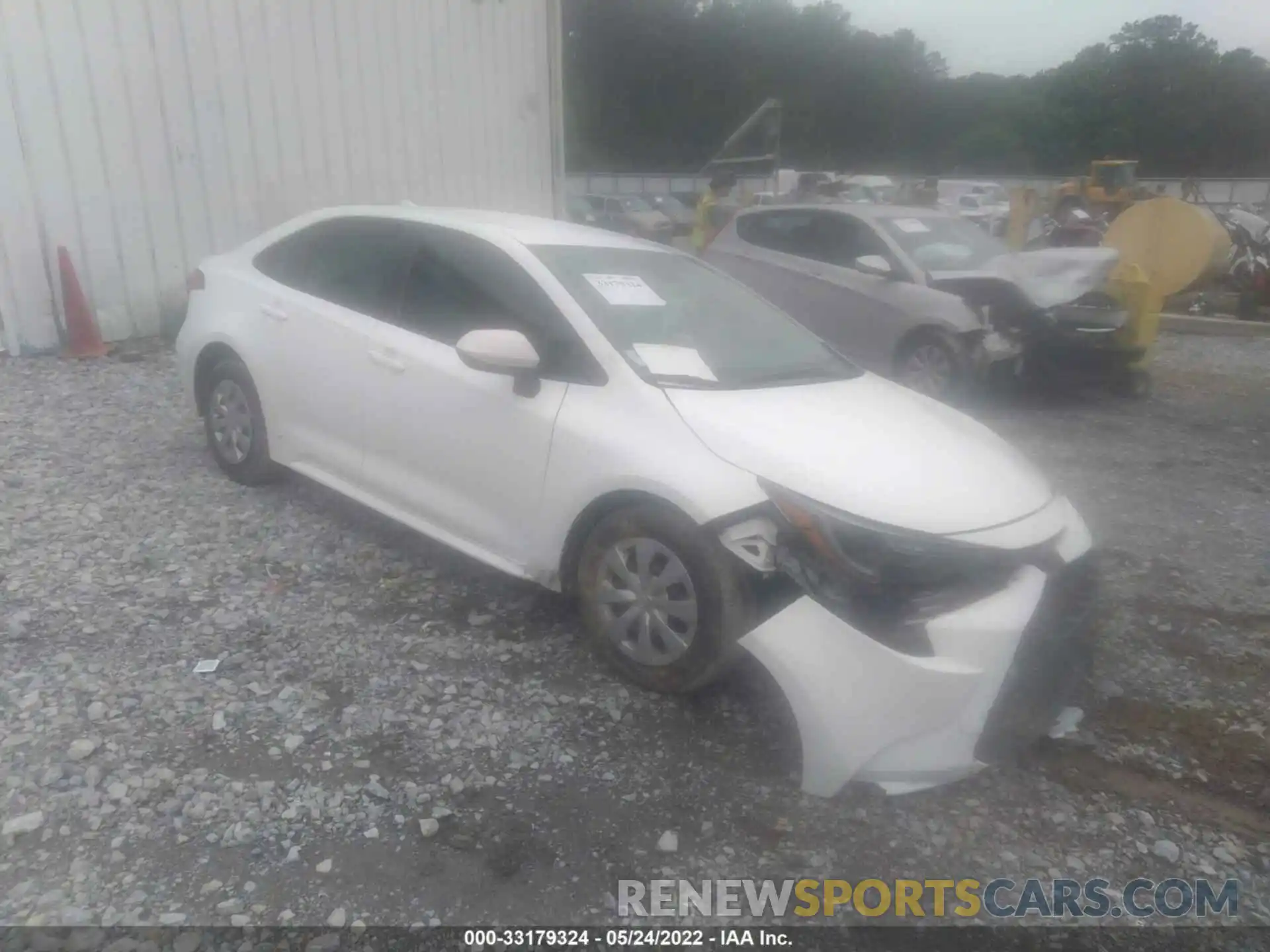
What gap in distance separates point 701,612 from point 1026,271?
573 centimetres

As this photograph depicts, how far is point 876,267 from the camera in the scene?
7.25 meters

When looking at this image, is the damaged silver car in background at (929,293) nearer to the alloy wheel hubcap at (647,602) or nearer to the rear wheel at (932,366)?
the rear wheel at (932,366)

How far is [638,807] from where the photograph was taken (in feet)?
9.18

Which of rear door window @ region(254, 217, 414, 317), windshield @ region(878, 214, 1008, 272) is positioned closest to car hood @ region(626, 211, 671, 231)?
windshield @ region(878, 214, 1008, 272)

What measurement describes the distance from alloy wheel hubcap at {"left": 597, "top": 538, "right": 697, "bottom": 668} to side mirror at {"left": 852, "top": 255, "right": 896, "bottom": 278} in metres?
4.86

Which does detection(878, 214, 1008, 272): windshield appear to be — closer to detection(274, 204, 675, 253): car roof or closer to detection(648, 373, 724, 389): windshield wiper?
detection(274, 204, 675, 253): car roof

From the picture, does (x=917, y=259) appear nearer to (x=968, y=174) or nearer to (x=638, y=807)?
(x=638, y=807)

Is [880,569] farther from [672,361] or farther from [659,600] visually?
[672,361]

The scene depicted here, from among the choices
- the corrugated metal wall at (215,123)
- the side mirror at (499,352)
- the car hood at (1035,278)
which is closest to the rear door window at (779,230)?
the car hood at (1035,278)

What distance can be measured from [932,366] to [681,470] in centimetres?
478

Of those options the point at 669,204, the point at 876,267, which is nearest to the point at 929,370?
the point at 876,267

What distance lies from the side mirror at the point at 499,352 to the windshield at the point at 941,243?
4949 millimetres

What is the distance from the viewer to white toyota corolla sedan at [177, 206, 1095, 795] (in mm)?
2703

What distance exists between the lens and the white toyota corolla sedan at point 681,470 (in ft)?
8.87
